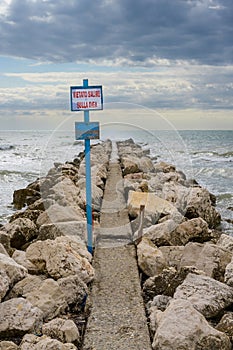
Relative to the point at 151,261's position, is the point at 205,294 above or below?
above

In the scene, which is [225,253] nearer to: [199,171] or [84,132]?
[84,132]

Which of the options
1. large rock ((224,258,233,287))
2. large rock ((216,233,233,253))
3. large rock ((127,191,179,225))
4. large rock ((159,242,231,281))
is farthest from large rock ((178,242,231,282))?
large rock ((127,191,179,225))

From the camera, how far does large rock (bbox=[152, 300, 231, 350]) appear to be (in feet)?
12.6

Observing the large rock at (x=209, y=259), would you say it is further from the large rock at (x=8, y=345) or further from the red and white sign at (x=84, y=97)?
the large rock at (x=8, y=345)

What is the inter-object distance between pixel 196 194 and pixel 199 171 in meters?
12.7

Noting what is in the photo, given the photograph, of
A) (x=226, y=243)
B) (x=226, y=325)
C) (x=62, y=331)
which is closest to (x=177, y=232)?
(x=226, y=243)

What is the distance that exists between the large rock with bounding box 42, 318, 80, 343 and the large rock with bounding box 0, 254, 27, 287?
848mm

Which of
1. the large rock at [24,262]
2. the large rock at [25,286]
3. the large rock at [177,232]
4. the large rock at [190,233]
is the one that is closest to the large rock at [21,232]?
the large rock at [24,262]

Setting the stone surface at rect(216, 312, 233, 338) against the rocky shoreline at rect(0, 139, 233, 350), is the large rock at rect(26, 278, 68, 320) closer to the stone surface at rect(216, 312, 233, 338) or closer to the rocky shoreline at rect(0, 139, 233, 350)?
the rocky shoreline at rect(0, 139, 233, 350)

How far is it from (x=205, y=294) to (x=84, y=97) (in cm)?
265

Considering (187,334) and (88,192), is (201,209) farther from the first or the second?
(187,334)

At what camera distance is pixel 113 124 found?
25.9ft

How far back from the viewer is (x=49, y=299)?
460 cm

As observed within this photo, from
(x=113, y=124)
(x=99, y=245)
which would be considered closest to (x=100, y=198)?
(x=113, y=124)
